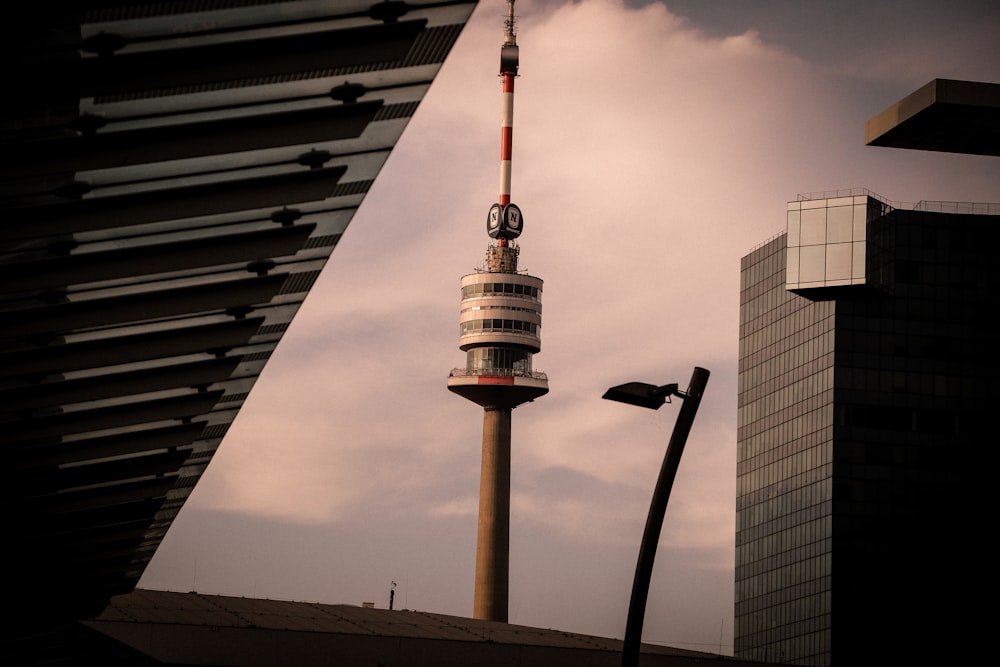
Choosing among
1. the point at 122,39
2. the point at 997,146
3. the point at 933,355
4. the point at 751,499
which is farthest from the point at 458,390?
the point at 122,39

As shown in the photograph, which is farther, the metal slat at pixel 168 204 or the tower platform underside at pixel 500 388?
the tower platform underside at pixel 500 388

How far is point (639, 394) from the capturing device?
42.7 ft

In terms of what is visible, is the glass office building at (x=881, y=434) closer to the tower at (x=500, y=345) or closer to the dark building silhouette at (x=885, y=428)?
the dark building silhouette at (x=885, y=428)

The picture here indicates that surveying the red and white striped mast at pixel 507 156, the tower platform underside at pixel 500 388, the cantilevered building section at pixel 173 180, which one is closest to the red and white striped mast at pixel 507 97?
the red and white striped mast at pixel 507 156

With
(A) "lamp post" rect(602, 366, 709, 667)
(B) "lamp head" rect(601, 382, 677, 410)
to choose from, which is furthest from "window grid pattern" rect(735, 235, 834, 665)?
(B) "lamp head" rect(601, 382, 677, 410)

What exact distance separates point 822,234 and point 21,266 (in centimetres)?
13753

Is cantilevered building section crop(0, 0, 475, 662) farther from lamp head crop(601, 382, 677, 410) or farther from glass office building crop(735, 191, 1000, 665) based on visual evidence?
glass office building crop(735, 191, 1000, 665)

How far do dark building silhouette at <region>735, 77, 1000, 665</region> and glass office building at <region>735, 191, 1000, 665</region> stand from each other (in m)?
0.14

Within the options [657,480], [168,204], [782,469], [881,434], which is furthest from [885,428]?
[168,204]

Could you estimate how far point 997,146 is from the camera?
13975cm

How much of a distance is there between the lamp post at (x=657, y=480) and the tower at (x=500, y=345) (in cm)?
13941

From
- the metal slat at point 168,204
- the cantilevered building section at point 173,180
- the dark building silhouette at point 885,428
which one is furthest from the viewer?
the dark building silhouette at point 885,428

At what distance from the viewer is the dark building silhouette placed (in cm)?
13712

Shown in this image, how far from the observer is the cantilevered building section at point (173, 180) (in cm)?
908
